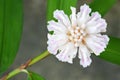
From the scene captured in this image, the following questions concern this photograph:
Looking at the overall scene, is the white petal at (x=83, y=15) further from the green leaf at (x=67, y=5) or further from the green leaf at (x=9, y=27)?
the green leaf at (x=9, y=27)

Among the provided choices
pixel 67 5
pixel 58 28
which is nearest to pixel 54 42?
pixel 58 28

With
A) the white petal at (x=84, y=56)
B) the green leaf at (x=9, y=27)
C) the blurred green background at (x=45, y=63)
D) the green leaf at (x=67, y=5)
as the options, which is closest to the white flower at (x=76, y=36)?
the white petal at (x=84, y=56)

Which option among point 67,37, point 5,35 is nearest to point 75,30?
point 67,37

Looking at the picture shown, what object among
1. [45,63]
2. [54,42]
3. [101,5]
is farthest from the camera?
[45,63]

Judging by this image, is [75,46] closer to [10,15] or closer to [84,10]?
[84,10]

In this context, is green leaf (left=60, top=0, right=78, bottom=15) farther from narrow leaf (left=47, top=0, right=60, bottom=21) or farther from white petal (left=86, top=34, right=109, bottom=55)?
white petal (left=86, top=34, right=109, bottom=55)

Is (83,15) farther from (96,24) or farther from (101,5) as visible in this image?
(101,5)
